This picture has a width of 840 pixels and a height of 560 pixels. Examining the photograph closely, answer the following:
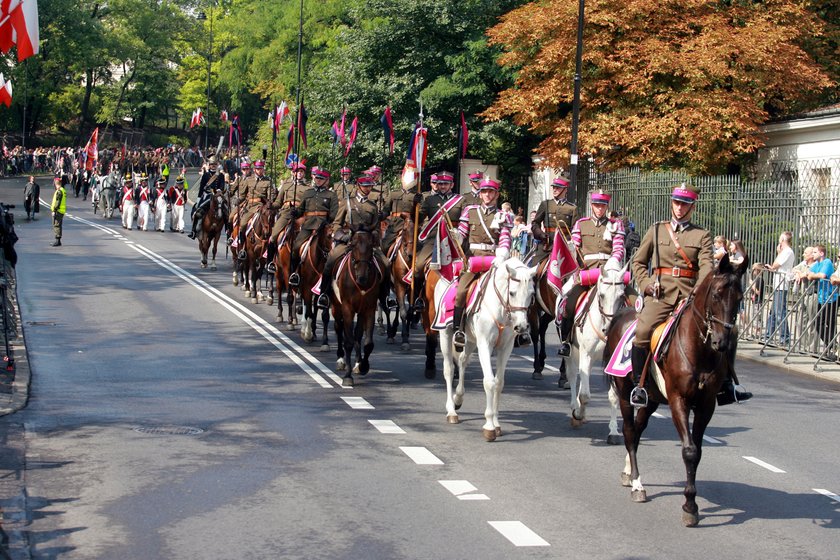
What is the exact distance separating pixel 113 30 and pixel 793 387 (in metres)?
86.6

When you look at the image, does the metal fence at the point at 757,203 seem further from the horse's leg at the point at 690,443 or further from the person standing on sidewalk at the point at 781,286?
the horse's leg at the point at 690,443

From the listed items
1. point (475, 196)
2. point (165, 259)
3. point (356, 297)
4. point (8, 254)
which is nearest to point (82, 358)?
point (8, 254)

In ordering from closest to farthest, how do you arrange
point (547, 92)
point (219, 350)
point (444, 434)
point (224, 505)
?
point (224, 505) < point (444, 434) < point (219, 350) < point (547, 92)

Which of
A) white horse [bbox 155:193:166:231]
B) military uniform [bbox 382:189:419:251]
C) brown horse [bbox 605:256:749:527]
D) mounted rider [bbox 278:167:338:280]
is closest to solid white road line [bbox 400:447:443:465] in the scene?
brown horse [bbox 605:256:749:527]

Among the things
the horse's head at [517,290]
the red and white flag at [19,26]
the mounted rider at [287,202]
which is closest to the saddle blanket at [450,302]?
the horse's head at [517,290]

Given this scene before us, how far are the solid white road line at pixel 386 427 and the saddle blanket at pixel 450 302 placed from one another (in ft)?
4.20

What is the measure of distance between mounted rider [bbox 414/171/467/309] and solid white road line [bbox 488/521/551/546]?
7763 mm

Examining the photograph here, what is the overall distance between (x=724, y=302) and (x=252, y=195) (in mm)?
21513

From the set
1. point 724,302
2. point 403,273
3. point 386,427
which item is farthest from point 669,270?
point 403,273

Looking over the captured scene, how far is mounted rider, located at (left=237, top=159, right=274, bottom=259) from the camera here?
28466mm

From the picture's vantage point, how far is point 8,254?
53.9ft

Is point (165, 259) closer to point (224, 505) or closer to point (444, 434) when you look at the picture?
point (444, 434)

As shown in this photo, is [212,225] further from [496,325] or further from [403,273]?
[496,325]

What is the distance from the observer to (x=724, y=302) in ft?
31.0
